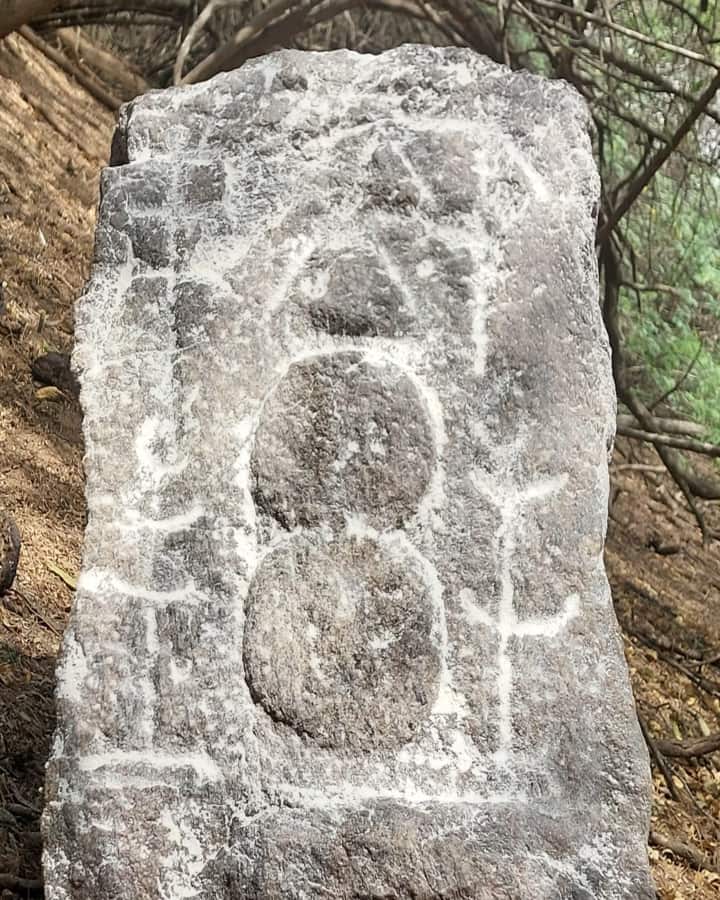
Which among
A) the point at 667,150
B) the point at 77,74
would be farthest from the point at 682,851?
the point at 77,74

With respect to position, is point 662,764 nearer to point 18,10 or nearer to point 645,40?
point 645,40

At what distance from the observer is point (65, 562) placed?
2748mm

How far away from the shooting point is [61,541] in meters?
2.82

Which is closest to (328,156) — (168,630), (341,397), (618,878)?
(341,397)

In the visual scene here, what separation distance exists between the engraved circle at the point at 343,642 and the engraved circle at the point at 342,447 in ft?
0.17

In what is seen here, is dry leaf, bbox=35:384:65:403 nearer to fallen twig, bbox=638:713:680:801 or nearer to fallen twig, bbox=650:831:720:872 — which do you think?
fallen twig, bbox=638:713:680:801

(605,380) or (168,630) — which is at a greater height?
(605,380)

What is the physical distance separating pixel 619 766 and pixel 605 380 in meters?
0.56

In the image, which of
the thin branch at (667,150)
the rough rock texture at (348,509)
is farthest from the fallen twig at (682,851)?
the thin branch at (667,150)

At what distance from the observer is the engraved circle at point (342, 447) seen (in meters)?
1.67

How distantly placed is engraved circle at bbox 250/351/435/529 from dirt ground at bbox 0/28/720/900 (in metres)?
0.79

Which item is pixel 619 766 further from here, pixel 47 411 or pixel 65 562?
pixel 47 411

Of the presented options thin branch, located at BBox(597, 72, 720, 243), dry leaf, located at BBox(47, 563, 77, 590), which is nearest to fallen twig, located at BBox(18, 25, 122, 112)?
thin branch, located at BBox(597, 72, 720, 243)

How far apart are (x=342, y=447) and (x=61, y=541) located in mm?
1354
